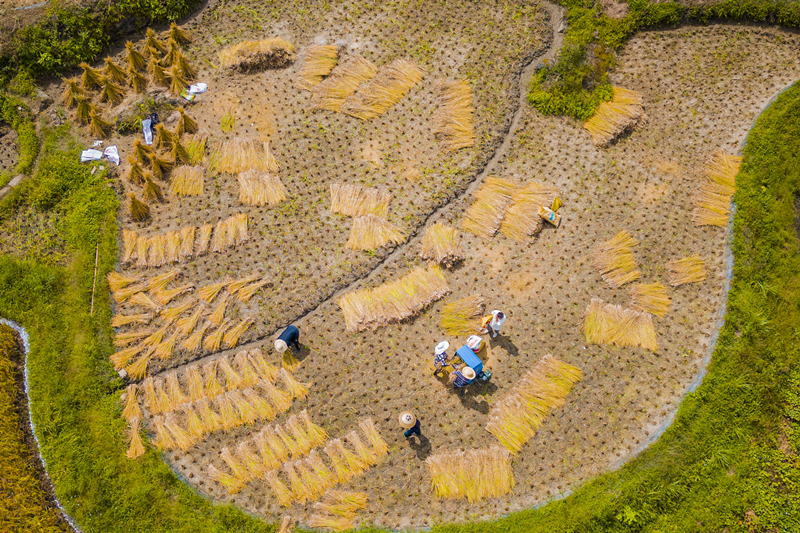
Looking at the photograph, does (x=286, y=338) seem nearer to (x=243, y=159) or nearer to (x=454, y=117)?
(x=243, y=159)

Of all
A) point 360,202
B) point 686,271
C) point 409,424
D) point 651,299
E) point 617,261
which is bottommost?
point 409,424

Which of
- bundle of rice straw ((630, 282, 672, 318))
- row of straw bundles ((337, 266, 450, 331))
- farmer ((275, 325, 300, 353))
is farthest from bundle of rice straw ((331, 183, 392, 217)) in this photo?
bundle of rice straw ((630, 282, 672, 318))

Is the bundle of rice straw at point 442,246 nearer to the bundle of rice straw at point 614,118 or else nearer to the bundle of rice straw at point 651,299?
the bundle of rice straw at point 651,299

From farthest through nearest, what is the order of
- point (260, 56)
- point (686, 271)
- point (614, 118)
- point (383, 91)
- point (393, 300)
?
1. point (260, 56)
2. point (383, 91)
3. point (614, 118)
4. point (686, 271)
5. point (393, 300)

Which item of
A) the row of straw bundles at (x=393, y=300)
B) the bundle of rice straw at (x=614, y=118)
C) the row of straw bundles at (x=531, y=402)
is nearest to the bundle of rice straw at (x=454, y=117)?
the bundle of rice straw at (x=614, y=118)

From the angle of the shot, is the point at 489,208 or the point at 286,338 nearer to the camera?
the point at 286,338

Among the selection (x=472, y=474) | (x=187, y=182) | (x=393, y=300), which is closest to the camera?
(x=472, y=474)

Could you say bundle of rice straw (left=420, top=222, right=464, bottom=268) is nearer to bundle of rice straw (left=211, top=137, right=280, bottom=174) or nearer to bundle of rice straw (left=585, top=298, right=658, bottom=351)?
bundle of rice straw (left=585, top=298, right=658, bottom=351)

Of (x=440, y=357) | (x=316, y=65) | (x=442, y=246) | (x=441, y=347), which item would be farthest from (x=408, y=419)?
(x=316, y=65)
